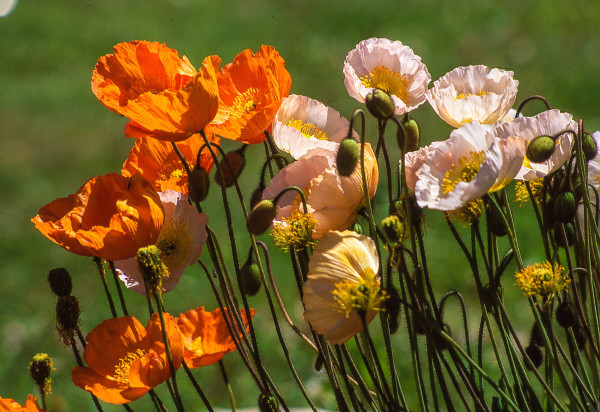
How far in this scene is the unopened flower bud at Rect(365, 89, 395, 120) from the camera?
2.42 feet

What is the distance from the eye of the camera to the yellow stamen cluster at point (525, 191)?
911 millimetres

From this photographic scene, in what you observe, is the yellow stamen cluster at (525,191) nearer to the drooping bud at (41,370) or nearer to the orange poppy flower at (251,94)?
the orange poppy flower at (251,94)

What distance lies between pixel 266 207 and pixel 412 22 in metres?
3.39

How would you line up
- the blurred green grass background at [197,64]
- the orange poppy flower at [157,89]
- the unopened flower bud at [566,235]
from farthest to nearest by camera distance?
the blurred green grass background at [197,64], the unopened flower bud at [566,235], the orange poppy flower at [157,89]

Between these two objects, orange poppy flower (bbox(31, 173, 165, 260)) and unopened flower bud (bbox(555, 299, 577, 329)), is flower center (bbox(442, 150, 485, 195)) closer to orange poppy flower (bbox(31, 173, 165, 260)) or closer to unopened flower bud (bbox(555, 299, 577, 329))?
unopened flower bud (bbox(555, 299, 577, 329))

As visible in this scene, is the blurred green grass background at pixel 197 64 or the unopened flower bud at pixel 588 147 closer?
the unopened flower bud at pixel 588 147

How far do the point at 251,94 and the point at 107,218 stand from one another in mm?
221

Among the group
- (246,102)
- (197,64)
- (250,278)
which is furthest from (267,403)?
(197,64)

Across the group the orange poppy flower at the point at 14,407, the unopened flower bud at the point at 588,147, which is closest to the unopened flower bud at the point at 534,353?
the unopened flower bud at the point at 588,147

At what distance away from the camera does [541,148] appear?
76cm

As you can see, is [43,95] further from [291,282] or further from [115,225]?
[115,225]

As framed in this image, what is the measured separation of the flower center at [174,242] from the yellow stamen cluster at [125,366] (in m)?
0.10

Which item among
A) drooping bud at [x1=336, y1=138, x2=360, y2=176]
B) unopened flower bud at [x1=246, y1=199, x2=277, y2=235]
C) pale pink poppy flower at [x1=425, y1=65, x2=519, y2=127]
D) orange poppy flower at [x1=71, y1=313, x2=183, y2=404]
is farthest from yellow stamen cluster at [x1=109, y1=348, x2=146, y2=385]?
pale pink poppy flower at [x1=425, y1=65, x2=519, y2=127]

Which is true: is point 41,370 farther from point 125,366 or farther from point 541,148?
point 541,148
